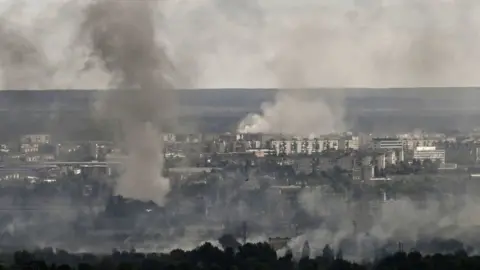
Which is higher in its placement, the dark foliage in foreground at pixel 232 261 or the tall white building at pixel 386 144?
the tall white building at pixel 386 144

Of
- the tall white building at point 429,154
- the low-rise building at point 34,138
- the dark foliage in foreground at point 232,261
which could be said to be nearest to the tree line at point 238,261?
the dark foliage in foreground at point 232,261

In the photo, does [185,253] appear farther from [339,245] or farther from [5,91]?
[5,91]

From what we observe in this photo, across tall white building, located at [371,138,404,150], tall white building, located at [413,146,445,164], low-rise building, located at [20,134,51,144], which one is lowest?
tall white building, located at [413,146,445,164]

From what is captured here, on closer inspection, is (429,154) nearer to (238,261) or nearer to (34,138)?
(238,261)

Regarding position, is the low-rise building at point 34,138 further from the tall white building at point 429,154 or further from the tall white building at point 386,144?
the tall white building at point 429,154

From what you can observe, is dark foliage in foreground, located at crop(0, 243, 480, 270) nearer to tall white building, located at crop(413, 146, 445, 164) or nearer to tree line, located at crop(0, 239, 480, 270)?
tree line, located at crop(0, 239, 480, 270)

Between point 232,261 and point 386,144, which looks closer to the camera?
point 232,261

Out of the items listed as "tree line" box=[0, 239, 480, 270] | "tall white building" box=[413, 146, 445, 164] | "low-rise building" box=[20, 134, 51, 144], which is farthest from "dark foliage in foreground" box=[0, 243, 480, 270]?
"low-rise building" box=[20, 134, 51, 144]

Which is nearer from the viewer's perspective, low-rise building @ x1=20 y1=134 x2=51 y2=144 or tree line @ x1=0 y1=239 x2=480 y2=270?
tree line @ x1=0 y1=239 x2=480 y2=270

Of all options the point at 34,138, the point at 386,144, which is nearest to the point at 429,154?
the point at 386,144
